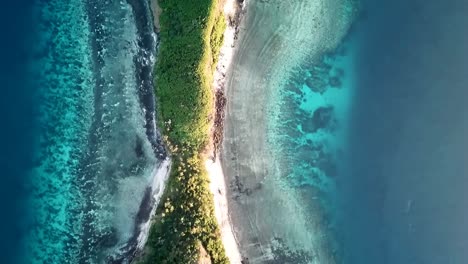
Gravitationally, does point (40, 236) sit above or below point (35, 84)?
below

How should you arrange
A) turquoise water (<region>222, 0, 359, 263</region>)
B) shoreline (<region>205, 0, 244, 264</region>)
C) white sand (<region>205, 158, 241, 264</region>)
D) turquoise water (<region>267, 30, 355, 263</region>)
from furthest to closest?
1. turquoise water (<region>267, 30, 355, 263</region>)
2. turquoise water (<region>222, 0, 359, 263</region>)
3. shoreline (<region>205, 0, 244, 264</region>)
4. white sand (<region>205, 158, 241, 264</region>)

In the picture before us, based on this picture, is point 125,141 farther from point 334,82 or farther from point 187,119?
point 334,82

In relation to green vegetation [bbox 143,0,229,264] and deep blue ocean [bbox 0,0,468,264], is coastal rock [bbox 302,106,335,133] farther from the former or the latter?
green vegetation [bbox 143,0,229,264]

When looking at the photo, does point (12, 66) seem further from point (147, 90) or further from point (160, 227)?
point (160, 227)

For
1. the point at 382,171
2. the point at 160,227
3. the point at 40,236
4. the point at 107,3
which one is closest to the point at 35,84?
the point at 107,3

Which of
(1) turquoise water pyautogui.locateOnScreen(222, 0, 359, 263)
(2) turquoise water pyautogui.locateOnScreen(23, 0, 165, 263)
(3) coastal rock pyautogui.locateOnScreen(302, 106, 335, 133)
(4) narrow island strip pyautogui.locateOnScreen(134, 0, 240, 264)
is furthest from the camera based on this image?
(3) coastal rock pyautogui.locateOnScreen(302, 106, 335, 133)

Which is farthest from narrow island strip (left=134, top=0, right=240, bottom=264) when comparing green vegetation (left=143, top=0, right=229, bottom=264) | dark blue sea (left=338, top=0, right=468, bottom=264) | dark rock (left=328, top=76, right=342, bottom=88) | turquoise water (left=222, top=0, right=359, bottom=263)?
dark blue sea (left=338, top=0, right=468, bottom=264)

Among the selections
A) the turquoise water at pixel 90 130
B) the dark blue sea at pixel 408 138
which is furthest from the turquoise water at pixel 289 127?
the turquoise water at pixel 90 130
